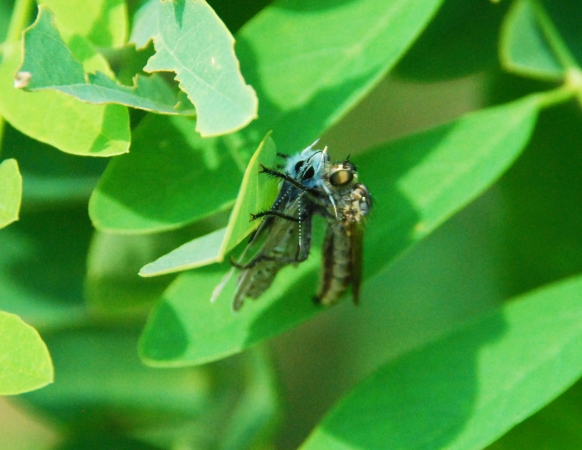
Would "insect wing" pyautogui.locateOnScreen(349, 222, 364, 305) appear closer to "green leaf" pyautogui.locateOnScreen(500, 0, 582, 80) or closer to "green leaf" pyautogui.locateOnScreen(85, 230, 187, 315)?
Answer: "green leaf" pyautogui.locateOnScreen(85, 230, 187, 315)

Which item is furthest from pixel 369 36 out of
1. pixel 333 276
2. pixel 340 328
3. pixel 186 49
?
pixel 340 328

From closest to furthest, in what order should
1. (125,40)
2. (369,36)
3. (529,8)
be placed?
(125,40) < (369,36) < (529,8)

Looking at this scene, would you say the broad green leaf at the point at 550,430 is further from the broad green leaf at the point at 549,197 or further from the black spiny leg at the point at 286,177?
the black spiny leg at the point at 286,177

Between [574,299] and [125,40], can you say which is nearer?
[125,40]

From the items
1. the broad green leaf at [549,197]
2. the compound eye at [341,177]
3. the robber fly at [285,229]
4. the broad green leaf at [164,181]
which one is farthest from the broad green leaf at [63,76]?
the broad green leaf at [549,197]

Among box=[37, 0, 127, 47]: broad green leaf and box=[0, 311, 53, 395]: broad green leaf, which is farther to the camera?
box=[37, 0, 127, 47]: broad green leaf

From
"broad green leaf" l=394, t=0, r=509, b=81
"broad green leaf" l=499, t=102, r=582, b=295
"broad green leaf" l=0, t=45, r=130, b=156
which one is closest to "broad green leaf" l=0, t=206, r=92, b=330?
"broad green leaf" l=0, t=45, r=130, b=156

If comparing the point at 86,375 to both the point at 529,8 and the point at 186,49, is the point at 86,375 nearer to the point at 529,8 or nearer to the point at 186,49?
the point at 186,49
